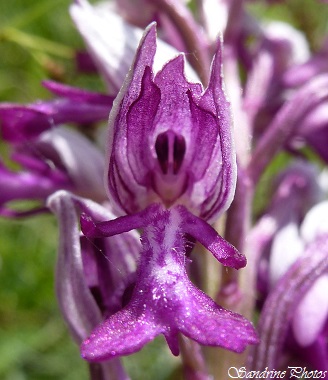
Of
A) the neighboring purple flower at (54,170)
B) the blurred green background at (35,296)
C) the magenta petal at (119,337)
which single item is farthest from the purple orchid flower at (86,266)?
the blurred green background at (35,296)

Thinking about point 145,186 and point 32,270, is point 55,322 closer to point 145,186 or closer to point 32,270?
point 32,270

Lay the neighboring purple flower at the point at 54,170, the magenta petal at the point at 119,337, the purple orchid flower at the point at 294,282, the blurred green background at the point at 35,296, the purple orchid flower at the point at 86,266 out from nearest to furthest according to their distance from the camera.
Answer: the magenta petal at the point at 119,337
the purple orchid flower at the point at 86,266
the purple orchid flower at the point at 294,282
the neighboring purple flower at the point at 54,170
the blurred green background at the point at 35,296

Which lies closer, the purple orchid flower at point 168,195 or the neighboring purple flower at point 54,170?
the purple orchid flower at point 168,195

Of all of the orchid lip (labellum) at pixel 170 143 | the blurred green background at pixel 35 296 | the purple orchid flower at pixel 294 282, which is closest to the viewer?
the orchid lip (labellum) at pixel 170 143

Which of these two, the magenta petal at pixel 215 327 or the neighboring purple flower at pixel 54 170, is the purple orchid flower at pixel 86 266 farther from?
the neighboring purple flower at pixel 54 170

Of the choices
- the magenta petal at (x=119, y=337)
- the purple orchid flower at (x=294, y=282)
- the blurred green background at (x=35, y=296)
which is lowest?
the blurred green background at (x=35, y=296)

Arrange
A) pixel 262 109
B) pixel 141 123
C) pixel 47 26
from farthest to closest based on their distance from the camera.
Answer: pixel 47 26
pixel 262 109
pixel 141 123

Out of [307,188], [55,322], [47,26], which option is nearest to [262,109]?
[307,188]
